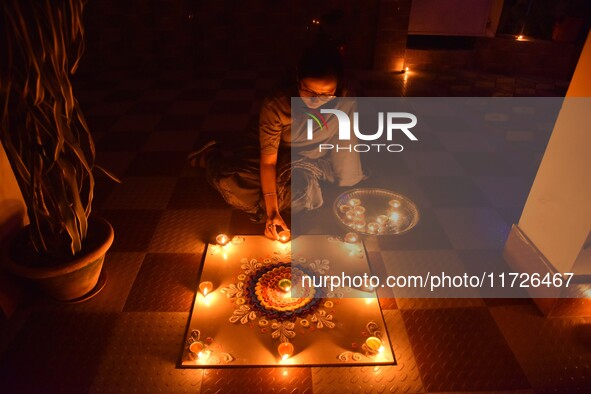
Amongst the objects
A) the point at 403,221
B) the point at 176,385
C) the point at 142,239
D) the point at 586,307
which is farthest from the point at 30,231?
the point at 586,307

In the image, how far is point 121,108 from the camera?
4.21 meters

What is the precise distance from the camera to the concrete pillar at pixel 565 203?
169 cm

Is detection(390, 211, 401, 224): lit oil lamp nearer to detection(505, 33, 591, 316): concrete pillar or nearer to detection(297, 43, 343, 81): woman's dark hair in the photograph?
detection(505, 33, 591, 316): concrete pillar

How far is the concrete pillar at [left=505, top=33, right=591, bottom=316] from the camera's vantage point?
1687 mm

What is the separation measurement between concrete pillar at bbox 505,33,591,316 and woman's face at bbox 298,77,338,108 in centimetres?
101

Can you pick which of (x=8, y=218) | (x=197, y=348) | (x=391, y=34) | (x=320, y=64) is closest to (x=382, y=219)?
(x=320, y=64)

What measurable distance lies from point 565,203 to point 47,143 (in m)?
2.22

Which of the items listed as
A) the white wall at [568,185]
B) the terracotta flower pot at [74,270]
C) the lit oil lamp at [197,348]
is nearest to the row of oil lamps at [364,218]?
the white wall at [568,185]

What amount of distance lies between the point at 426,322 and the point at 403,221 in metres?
0.80

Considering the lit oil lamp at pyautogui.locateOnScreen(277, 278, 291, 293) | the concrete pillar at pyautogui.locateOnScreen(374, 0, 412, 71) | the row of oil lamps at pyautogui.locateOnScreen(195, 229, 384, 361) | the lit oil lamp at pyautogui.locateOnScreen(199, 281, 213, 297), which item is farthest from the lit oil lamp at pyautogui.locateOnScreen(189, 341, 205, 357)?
the concrete pillar at pyautogui.locateOnScreen(374, 0, 412, 71)

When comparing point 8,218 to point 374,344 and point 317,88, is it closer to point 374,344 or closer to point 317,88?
point 317,88

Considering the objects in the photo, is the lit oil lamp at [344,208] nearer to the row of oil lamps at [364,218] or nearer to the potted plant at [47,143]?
the row of oil lamps at [364,218]

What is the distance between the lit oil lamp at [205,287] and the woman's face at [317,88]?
105 cm

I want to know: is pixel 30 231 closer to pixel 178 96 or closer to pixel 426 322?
pixel 426 322
